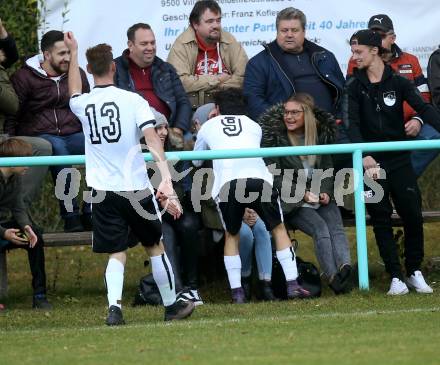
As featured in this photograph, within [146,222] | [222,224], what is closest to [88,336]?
[146,222]

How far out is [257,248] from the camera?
11.4 m

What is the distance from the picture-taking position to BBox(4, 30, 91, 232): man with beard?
466 inches

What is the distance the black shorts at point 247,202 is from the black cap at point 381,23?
221cm

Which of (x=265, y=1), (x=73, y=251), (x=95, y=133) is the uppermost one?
(x=265, y=1)

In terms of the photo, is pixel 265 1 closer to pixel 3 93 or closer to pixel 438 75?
pixel 438 75

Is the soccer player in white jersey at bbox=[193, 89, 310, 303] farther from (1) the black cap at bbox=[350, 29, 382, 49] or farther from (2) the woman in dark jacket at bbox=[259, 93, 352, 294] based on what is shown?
(1) the black cap at bbox=[350, 29, 382, 49]

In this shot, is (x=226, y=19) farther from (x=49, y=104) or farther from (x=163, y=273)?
(x=163, y=273)

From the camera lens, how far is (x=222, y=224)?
11.4m

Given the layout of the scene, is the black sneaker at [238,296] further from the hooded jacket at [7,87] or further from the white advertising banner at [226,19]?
the white advertising banner at [226,19]

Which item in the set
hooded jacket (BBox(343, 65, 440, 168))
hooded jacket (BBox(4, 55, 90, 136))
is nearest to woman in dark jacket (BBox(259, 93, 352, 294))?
hooded jacket (BBox(343, 65, 440, 168))

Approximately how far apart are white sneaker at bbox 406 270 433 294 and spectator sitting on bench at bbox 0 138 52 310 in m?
3.19

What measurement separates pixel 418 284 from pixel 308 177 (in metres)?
1.35

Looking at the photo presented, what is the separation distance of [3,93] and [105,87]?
2.40m

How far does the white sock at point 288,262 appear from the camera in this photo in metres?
11.1
